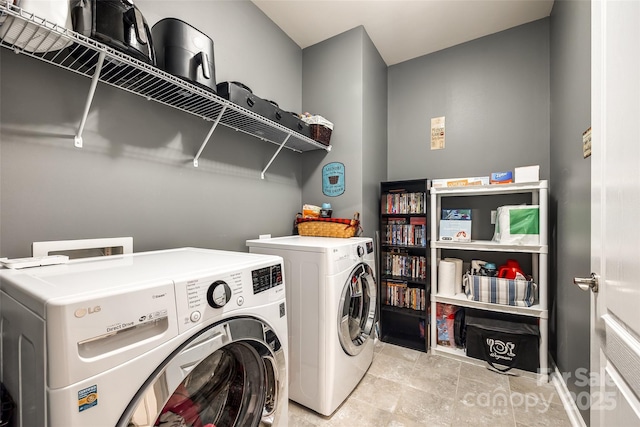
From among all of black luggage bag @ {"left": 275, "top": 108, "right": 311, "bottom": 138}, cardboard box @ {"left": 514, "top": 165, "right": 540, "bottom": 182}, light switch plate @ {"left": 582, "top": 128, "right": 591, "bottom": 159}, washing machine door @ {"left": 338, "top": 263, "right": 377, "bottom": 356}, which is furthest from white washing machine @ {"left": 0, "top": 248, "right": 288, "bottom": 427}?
cardboard box @ {"left": 514, "top": 165, "right": 540, "bottom": 182}

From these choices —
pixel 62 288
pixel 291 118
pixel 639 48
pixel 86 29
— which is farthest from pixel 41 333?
pixel 291 118

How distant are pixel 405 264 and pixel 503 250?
74cm

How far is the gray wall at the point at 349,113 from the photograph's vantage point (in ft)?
7.45

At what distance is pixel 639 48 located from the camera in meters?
0.57

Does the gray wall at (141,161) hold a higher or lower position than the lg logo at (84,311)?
higher

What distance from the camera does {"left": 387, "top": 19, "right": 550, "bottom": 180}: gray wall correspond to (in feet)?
7.29

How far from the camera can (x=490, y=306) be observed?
2002mm

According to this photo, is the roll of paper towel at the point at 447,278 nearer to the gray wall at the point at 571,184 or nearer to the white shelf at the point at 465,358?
the white shelf at the point at 465,358

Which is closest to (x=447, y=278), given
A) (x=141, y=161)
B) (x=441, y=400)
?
(x=441, y=400)

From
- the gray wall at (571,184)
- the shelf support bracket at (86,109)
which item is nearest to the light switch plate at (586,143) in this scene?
the gray wall at (571,184)

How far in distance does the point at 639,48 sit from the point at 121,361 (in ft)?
4.28

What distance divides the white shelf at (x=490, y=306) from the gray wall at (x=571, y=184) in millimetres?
114

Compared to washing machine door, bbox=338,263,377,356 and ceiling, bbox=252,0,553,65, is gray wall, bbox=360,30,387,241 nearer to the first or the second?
ceiling, bbox=252,0,553,65

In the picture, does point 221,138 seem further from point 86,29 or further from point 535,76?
point 535,76
